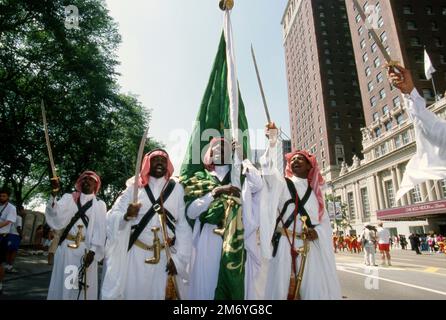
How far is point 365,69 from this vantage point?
186 feet

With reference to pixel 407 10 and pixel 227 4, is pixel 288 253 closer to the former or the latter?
pixel 227 4

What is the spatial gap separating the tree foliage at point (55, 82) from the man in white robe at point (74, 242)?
45.4ft

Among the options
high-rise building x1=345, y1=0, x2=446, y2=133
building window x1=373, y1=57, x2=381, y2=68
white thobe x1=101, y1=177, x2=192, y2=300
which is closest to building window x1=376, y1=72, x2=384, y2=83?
high-rise building x1=345, y1=0, x2=446, y2=133

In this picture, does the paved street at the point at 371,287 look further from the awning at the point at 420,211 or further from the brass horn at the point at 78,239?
the awning at the point at 420,211

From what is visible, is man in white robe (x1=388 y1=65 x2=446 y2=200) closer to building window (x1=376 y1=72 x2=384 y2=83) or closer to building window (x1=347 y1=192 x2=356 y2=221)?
building window (x1=376 y1=72 x2=384 y2=83)

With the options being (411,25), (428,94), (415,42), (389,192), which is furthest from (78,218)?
(411,25)

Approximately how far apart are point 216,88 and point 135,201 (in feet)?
8.81

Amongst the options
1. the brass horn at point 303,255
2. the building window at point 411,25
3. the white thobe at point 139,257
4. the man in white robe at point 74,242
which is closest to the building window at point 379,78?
the building window at point 411,25

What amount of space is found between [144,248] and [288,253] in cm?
180

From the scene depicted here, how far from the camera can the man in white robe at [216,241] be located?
3.96 meters

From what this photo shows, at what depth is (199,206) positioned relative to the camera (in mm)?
4168

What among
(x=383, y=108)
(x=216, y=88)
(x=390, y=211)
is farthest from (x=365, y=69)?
(x=216, y=88)

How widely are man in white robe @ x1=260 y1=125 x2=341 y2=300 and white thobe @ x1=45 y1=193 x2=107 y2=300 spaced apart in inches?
102
